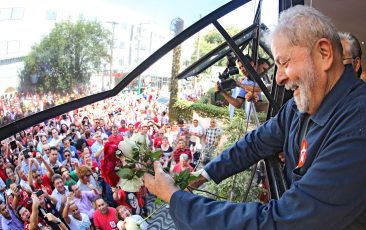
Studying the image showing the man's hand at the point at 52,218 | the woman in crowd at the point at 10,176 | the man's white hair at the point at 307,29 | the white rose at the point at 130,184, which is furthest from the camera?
the woman in crowd at the point at 10,176

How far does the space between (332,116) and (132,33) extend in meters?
0.97

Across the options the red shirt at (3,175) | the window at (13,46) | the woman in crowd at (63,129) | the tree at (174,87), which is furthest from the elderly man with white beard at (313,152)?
the tree at (174,87)

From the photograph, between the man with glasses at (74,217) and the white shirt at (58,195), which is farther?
the white shirt at (58,195)

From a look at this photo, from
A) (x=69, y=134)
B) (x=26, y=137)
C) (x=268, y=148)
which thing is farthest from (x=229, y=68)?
(x=69, y=134)

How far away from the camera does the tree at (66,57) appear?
93 cm

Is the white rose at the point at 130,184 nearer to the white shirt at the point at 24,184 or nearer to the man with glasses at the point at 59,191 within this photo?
the man with glasses at the point at 59,191

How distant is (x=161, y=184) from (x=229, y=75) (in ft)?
5.75

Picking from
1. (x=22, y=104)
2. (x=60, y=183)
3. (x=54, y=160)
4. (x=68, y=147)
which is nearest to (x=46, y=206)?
(x=60, y=183)

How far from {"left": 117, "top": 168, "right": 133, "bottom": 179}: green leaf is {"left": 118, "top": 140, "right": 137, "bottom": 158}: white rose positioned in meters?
0.04

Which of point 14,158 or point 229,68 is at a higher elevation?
point 229,68

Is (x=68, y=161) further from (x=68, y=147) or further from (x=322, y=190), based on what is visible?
(x=322, y=190)

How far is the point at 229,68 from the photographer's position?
7.88 ft

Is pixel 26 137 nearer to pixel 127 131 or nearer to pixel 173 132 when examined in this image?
pixel 127 131

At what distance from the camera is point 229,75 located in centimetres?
249
